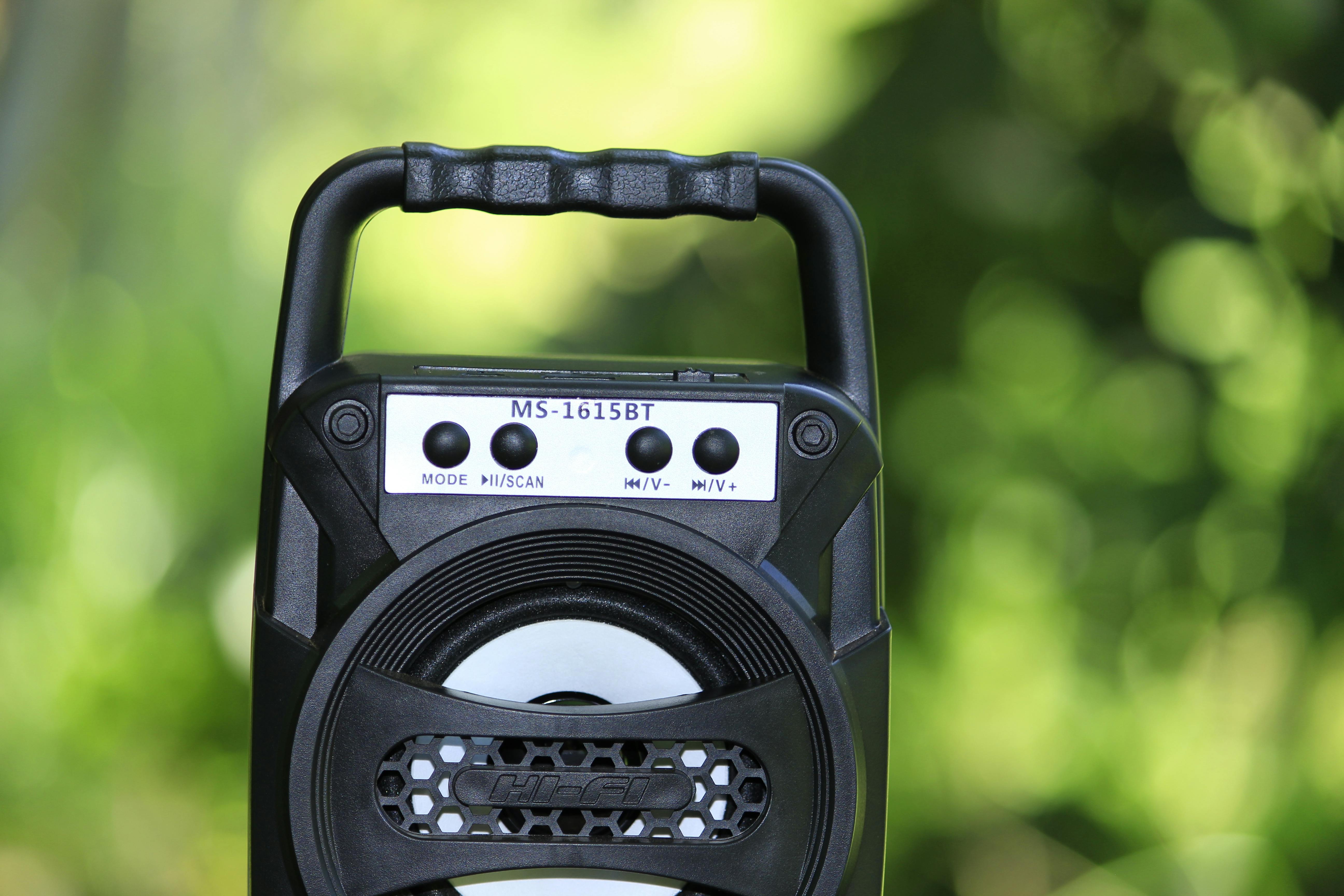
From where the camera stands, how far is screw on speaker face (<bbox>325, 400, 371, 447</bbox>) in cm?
40

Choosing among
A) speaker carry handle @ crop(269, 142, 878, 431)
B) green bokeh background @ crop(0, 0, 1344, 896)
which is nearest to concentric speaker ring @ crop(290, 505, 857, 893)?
speaker carry handle @ crop(269, 142, 878, 431)

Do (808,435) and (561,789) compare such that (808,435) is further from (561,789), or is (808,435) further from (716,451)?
(561,789)

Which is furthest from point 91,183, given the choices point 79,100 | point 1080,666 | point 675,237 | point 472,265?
point 1080,666

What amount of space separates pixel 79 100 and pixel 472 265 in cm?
44

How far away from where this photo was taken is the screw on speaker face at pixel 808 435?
410mm

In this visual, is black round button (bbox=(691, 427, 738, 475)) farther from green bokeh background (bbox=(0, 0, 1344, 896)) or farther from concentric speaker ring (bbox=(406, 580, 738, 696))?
green bokeh background (bbox=(0, 0, 1344, 896))

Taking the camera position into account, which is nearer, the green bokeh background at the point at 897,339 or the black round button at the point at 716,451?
the black round button at the point at 716,451

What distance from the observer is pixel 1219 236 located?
3.69 ft

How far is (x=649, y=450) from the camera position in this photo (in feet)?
1.31

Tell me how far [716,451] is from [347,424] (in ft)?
0.47

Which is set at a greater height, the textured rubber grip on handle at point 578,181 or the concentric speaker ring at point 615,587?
the textured rubber grip on handle at point 578,181

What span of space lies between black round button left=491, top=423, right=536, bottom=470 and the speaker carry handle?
96mm

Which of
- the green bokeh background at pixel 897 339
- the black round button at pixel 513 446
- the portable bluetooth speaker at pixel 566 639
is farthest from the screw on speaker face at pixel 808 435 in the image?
the green bokeh background at pixel 897 339

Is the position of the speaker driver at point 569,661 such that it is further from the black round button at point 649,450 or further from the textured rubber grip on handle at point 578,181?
the textured rubber grip on handle at point 578,181
